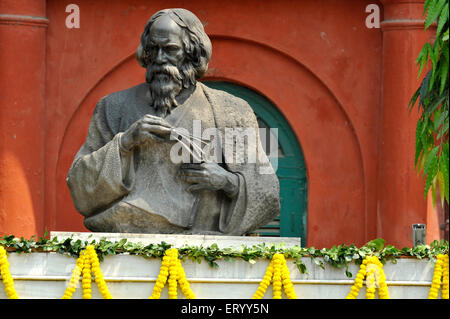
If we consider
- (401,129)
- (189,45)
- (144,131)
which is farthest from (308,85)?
(144,131)

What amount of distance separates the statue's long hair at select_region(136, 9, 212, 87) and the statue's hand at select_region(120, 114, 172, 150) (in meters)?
0.52

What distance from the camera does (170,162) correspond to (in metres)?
11.3

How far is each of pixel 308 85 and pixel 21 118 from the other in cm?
313

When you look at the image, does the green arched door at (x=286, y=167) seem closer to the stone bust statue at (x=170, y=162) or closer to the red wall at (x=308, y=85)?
the red wall at (x=308, y=85)

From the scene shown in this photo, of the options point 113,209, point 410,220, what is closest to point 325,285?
point 113,209

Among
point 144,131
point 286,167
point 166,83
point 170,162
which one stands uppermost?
point 166,83

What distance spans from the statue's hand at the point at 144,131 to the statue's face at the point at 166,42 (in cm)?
48

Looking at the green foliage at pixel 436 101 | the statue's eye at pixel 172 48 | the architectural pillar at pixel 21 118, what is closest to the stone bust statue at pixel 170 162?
the statue's eye at pixel 172 48

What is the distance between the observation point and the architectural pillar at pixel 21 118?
1572cm

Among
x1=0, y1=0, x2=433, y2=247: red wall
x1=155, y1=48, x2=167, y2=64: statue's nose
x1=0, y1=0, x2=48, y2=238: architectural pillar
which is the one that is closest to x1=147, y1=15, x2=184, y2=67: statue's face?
x1=155, y1=48, x2=167, y2=64: statue's nose

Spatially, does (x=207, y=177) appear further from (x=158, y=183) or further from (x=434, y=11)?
(x=434, y=11)

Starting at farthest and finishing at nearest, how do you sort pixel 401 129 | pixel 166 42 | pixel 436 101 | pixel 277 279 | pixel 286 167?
pixel 286 167 → pixel 401 129 → pixel 436 101 → pixel 166 42 → pixel 277 279

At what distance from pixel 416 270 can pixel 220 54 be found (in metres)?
5.88

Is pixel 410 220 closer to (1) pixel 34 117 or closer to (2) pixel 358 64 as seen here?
(2) pixel 358 64
